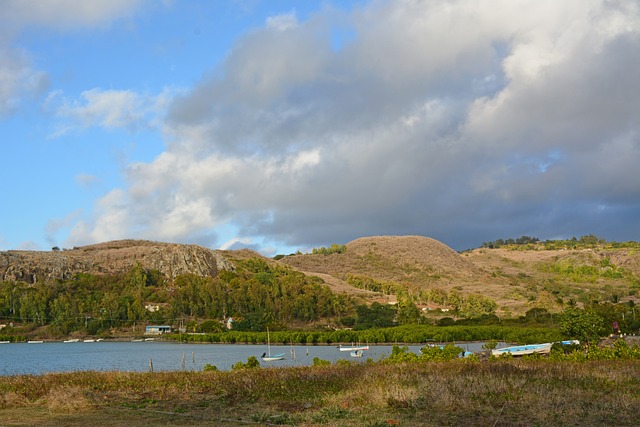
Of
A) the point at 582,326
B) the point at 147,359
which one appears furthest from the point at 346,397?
the point at 147,359

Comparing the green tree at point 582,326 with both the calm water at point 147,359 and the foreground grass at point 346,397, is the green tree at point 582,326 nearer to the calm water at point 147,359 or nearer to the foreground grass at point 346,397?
the calm water at point 147,359

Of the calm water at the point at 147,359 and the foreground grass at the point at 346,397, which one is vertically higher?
the foreground grass at the point at 346,397

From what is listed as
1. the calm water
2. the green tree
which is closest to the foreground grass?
the calm water

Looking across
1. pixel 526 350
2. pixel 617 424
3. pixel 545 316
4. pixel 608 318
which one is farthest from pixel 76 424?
pixel 545 316

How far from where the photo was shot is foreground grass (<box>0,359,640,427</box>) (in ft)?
77.5

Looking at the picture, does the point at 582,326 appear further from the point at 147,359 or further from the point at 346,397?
the point at 147,359

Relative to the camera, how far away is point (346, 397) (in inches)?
1097

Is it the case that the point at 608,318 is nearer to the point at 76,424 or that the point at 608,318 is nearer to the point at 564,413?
the point at 564,413

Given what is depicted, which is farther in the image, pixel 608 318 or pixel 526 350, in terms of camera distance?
pixel 608 318

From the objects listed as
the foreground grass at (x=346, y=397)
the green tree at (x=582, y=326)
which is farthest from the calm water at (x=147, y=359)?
the green tree at (x=582, y=326)

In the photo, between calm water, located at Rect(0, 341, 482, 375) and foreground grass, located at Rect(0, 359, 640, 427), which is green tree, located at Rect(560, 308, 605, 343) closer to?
calm water, located at Rect(0, 341, 482, 375)

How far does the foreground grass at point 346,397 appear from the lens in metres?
23.6

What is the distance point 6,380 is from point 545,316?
140 m

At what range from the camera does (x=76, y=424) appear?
77.6 feet
